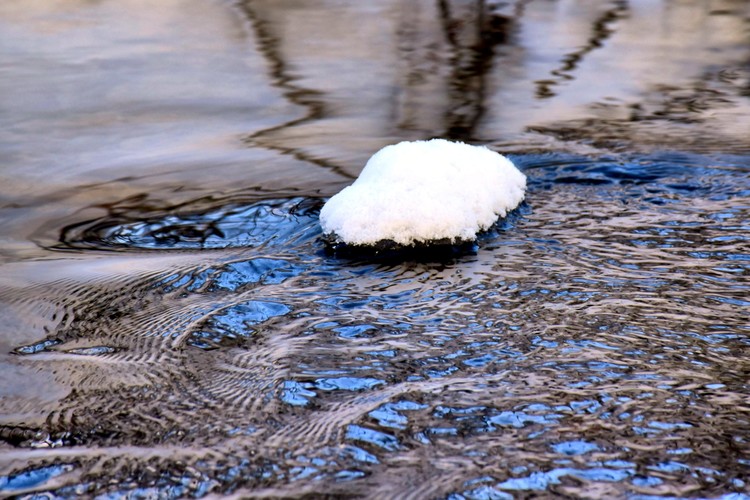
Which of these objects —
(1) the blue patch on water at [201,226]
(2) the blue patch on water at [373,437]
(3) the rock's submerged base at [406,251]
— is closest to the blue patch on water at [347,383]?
(2) the blue patch on water at [373,437]

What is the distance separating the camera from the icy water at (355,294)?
62.2 inches

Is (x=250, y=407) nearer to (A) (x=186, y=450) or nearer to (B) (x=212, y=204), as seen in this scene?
(A) (x=186, y=450)

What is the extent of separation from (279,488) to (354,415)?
26 cm

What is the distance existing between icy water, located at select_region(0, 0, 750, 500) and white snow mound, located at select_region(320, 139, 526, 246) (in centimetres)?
8

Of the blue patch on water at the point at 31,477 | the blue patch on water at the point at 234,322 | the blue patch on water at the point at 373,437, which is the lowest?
the blue patch on water at the point at 373,437

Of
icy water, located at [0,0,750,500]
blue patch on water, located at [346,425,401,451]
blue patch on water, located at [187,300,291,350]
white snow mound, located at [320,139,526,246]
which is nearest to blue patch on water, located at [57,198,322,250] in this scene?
icy water, located at [0,0,750,500]

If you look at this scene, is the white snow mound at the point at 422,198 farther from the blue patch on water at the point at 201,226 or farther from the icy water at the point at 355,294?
the blue patch on water at the point at 201,226

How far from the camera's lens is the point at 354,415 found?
171cm

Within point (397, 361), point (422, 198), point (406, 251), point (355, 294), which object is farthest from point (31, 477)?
point (422, 198)

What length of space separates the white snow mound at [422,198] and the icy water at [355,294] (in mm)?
83

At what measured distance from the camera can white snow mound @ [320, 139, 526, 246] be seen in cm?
249

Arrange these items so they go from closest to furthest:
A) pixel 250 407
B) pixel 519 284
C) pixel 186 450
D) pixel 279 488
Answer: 1. pixel 279 488
2. pixel 186 450
3. pixel 250 407
4. pixel 519 284

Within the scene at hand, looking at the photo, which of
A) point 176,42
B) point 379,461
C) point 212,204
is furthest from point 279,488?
point 176,42

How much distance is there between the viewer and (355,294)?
2.26m
